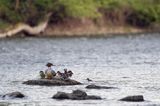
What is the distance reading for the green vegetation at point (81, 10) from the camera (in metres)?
133

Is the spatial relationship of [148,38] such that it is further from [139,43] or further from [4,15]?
[4,15]

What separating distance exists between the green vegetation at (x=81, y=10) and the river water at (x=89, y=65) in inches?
357

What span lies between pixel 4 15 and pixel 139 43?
81.7 ft

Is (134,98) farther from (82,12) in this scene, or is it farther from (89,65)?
(82,12)

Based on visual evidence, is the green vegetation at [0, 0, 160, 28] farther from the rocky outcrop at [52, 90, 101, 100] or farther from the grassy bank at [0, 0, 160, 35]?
the rocky outcrop at [52, 90, 101, 100]

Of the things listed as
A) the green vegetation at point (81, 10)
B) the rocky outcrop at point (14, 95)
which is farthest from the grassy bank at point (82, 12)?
the rocky outcrop at point (14, 95)

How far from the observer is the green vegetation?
436ft

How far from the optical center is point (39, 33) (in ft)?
435

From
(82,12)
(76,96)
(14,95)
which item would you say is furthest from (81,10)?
(76,96)

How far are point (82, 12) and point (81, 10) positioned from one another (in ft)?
1.35

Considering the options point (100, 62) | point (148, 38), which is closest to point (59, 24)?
point (148, 38)

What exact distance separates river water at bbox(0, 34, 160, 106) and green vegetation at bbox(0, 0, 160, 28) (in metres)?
9.07

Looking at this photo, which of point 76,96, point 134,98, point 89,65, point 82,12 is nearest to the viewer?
point 134,98

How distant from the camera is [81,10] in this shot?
14038 centimetres
